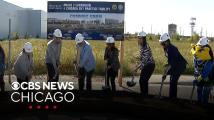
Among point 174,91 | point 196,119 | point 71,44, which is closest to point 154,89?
point 174,91

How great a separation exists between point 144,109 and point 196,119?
1308 millimetres

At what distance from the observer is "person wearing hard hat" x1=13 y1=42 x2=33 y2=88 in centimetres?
1067

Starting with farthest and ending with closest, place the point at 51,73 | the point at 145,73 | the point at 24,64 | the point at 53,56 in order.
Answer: the point at 51,73 < the point at 53,56 < the point at 145,73 < the point at 24,64

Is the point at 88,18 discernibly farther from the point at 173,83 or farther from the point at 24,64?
the point at 173,83

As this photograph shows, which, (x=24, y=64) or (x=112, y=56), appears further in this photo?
(x=112, y=56)

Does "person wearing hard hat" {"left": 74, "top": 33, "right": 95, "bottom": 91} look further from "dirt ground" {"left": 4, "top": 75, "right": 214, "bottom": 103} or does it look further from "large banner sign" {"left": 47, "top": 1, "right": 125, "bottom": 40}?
"large banner sign" {"left": 47, "top": 1, "right": 125, "bottom": 40}

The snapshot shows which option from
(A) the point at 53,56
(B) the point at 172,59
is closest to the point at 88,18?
(A) the point at 53,56

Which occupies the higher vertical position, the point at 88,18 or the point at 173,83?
the point at 88,18

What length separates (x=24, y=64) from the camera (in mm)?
10672

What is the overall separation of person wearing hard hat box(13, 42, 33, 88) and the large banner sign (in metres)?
4.09

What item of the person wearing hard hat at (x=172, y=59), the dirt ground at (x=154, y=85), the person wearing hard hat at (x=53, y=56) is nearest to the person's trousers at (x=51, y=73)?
the person wearing hard hat at (x=53, y=56)

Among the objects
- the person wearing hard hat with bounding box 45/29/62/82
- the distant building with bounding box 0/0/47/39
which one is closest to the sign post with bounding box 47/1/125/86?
the person wearing hard hat with bounding box 45/29/62/82

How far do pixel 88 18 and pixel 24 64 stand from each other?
4.60m

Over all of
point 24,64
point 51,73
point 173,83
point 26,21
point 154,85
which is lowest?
point 154,85
